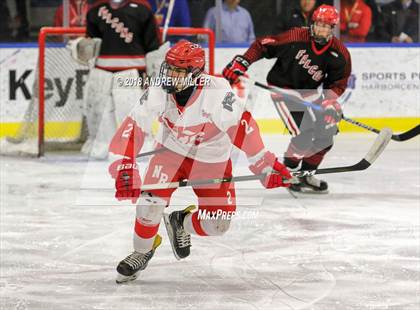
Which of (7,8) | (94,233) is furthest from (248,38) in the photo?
(94,233)

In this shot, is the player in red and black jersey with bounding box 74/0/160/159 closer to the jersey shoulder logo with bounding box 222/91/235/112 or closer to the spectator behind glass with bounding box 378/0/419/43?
the spectator behind glass with bounding box 378/0/419/43

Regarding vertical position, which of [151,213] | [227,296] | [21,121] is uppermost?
[151,213]

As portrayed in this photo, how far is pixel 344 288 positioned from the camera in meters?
3.46

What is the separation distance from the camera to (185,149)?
346 cm

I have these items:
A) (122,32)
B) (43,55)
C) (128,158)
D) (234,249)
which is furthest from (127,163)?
(43,55)

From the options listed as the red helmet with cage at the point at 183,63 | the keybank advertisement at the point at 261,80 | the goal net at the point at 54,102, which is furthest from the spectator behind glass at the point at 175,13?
the red helmet with cage at the point at 183,63

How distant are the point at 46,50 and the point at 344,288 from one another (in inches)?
141

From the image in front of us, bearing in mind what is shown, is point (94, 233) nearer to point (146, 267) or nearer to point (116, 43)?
point (146, 267)

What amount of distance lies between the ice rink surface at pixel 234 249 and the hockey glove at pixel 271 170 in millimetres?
428

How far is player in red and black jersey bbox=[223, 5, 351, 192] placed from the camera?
529cm

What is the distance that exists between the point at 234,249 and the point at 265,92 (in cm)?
315

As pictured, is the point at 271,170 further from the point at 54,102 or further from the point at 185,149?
the point at 54,102

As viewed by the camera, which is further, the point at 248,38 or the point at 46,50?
the point at 248,38

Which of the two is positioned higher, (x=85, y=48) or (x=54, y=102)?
(x=85, y=48)
